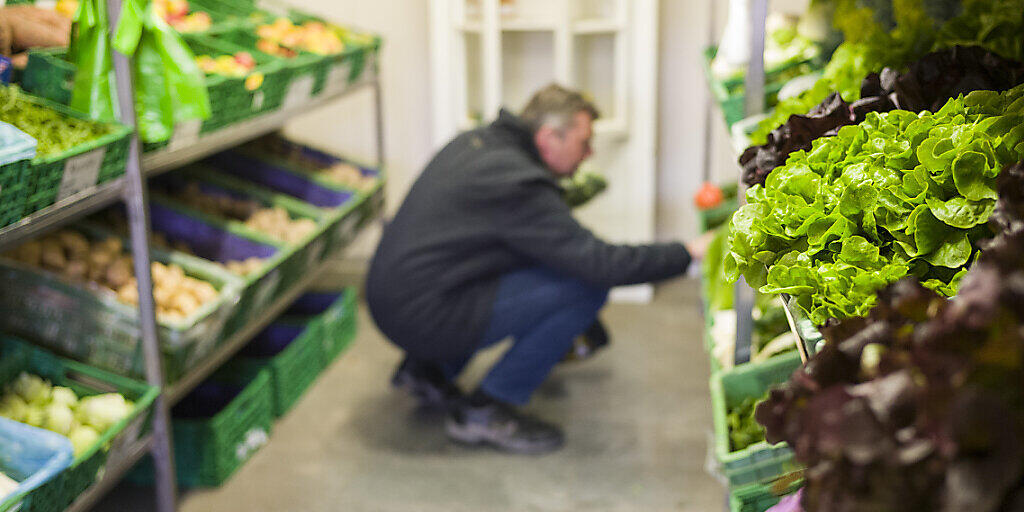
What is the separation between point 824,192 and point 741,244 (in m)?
0.12

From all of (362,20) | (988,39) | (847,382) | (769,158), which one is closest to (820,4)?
(988,39)

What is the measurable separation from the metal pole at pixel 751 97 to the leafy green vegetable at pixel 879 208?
706 millimetres

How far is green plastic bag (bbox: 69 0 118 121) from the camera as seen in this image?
2.20 meters

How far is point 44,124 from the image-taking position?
2096mm

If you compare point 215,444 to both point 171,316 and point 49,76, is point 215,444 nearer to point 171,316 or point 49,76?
point 171,316

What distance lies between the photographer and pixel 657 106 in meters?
4.66

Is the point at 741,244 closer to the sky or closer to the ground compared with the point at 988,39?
closer to the ground

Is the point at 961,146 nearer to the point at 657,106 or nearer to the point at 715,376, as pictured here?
the point at 715,376

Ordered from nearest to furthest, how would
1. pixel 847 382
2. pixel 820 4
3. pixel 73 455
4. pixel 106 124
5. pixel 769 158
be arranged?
pixel 847 382, pixel 769 158, pixel 73 455, pixel 106 124, pixel 820 4

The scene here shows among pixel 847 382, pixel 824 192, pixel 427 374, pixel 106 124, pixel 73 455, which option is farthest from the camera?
pixel 427 374

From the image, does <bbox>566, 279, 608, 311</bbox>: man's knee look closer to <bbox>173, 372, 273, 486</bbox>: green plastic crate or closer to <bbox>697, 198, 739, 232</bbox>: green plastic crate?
<bbox>697, 198, 739, 232</bbox>: green plastic crate

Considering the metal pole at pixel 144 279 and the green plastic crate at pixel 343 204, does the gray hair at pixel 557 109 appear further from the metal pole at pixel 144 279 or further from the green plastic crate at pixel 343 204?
the metal pole at pixel 144 279

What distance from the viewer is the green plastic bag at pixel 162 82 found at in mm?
2299

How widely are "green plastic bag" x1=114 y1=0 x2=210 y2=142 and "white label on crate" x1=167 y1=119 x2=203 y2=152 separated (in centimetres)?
8
